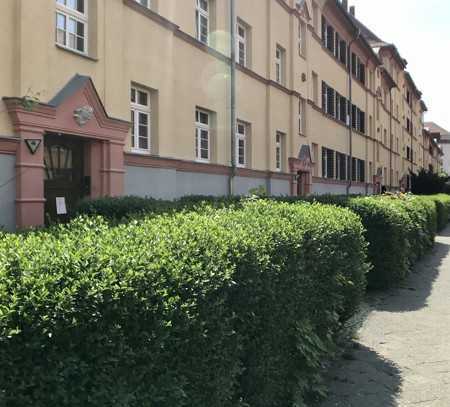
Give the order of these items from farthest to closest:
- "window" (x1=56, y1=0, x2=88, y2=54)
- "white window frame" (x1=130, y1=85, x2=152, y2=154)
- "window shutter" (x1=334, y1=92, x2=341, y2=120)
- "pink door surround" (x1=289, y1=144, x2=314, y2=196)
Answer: "window shutter" (x1=334, y1=92, x2=341, y2=120), "pink door surround" (x1=289, y1=144, x2=314, y2=196), "white window frame" (x1=130, y1=85, x2=152, y2=154), "window" (x1=56, y1=0, x2=88, y2=54)

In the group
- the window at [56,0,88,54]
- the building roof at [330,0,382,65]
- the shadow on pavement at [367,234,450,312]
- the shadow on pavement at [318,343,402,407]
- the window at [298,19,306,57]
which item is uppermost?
the building roof at [330,0,382,65]

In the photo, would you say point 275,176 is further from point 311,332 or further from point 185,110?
point 311,332

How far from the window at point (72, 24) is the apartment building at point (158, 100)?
0.03m

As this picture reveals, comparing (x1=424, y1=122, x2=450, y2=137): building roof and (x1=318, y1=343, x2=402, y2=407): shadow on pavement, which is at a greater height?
(x1=424, y1=122, x2=450, y2=137): building roof

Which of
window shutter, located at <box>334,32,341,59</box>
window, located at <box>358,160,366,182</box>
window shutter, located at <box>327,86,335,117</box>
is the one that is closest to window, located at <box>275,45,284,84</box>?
window shutter, located at <box>327,86,335,117</box>

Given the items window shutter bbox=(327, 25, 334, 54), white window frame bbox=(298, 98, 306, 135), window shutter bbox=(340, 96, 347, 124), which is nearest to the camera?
Answer: white window frame bbox=(298, 98, 306, 135)

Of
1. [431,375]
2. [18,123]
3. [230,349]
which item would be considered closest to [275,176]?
[18,123]

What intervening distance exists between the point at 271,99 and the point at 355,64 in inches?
713

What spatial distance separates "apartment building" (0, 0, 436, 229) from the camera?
9438 mm

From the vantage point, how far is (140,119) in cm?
1312

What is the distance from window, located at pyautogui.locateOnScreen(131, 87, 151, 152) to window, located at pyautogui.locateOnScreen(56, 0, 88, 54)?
198 cm

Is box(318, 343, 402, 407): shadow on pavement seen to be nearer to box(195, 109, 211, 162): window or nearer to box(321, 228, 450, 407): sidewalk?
box(321, 228, 450, 407): sidewalk

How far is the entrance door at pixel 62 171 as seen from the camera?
10.6 metres

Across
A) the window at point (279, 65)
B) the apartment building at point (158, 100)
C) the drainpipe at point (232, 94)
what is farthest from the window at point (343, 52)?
the drainpipe at point (232, 94)
